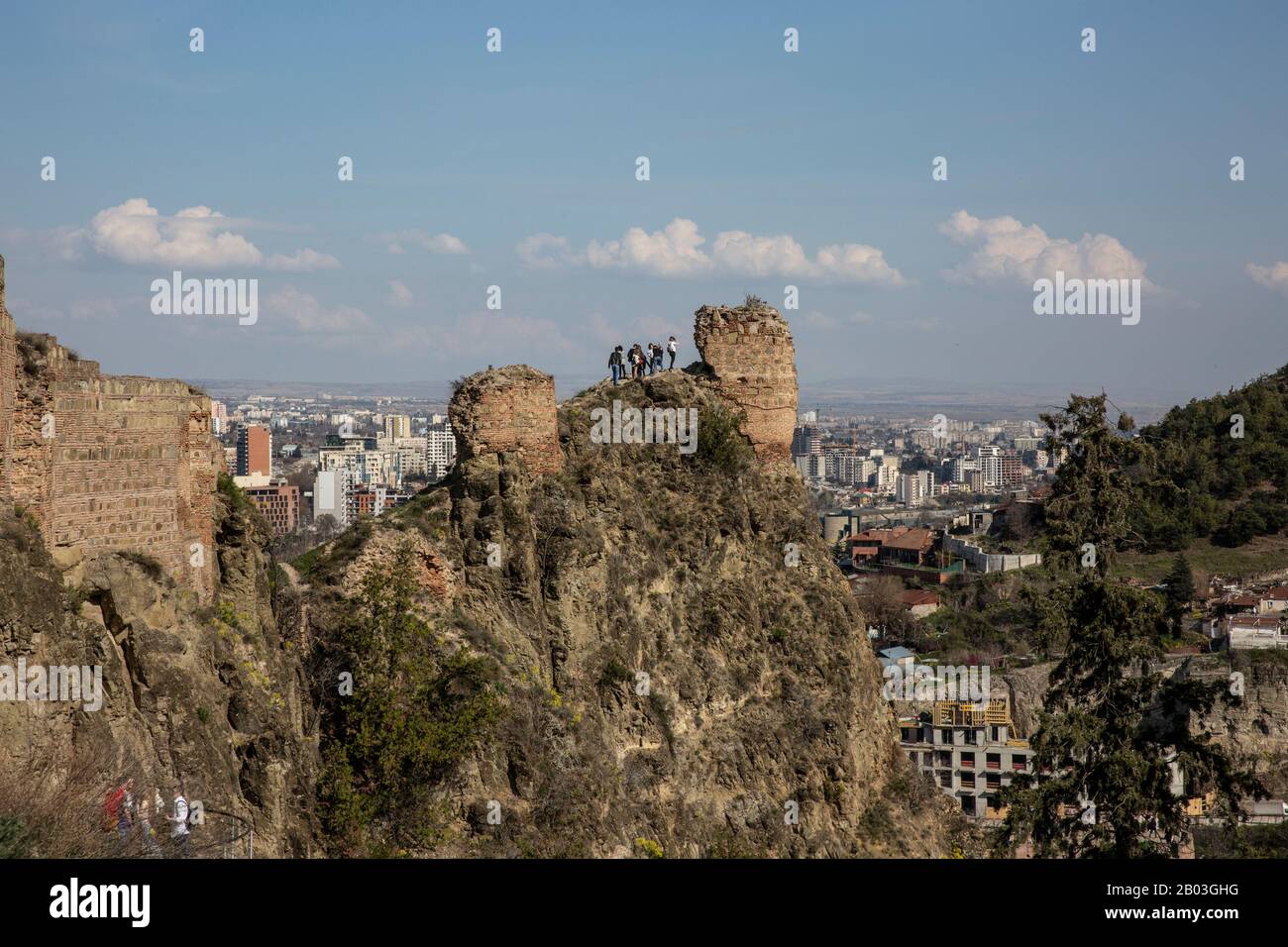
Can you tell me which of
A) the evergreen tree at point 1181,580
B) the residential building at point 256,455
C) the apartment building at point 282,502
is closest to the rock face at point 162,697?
the evergreen tree at point 1181,580

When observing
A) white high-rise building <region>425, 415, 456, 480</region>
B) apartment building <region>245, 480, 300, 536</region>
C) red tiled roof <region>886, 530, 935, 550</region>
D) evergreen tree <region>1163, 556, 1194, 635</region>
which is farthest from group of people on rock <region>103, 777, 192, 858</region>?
white high-rise building <region>425, 415, 456, 480</region>

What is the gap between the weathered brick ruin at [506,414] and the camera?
21.3 metres

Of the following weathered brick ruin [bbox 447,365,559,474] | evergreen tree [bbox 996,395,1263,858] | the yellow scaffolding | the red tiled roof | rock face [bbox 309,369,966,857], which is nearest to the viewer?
rock face [bbox 309,369,966,857]

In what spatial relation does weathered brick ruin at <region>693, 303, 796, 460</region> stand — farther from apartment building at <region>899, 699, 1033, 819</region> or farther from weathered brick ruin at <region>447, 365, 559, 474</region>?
apartment building at <region>899, 699, 1033, 819</region>

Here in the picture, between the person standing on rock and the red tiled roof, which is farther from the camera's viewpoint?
the red tiled roof

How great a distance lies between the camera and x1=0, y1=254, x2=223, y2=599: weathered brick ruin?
41.9ft

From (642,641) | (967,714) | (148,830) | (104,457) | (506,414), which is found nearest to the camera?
(148,830)

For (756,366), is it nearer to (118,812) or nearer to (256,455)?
(118,812)

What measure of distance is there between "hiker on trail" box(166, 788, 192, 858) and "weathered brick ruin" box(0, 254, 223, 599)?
2.87m

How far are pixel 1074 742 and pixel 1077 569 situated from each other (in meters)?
2.69

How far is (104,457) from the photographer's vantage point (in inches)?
540

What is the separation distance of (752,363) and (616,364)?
7.99 ft

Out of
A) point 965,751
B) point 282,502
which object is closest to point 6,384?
point 965,751
